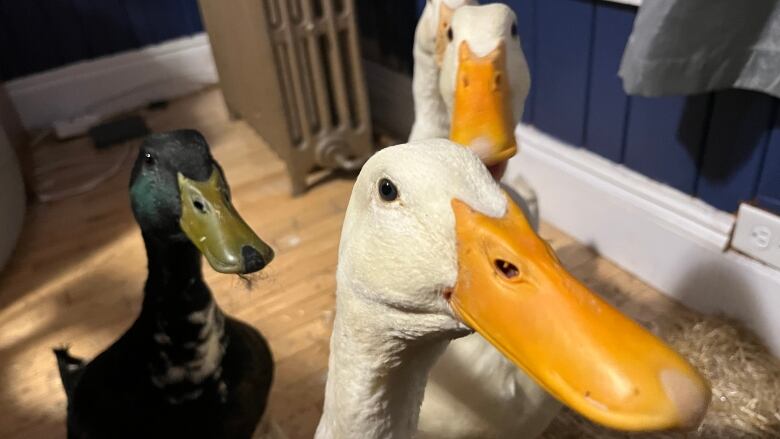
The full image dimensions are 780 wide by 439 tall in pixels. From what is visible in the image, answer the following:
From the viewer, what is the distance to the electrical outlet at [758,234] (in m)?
1.02

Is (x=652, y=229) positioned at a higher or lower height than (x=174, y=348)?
lower

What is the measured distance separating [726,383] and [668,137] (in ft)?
1.42

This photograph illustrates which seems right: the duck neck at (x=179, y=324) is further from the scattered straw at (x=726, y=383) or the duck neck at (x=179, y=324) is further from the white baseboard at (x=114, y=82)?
the white baseboard at (x=114, y=82)

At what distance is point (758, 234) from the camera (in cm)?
105

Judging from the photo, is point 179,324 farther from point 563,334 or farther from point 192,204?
point 563,334

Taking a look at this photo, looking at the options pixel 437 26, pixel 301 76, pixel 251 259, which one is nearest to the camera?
pixel 251 259

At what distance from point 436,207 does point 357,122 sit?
1339 mm

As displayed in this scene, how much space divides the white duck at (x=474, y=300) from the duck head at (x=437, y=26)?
22.2 inches

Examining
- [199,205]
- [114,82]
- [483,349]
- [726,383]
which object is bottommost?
[726,383]

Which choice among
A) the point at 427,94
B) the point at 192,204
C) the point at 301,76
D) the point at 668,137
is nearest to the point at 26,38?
the point at 301,76

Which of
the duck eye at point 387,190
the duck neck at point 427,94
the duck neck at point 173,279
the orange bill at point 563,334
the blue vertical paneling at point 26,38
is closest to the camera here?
the orange bill at point 563,334

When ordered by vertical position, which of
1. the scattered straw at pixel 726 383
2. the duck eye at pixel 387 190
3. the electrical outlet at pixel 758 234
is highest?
the duck eye at pixel 387 190

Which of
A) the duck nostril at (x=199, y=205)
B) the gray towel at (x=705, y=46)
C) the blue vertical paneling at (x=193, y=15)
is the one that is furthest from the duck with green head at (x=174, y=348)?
the blue vertical paneling at (x=193, y=15)

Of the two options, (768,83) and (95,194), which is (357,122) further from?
(768,83)
